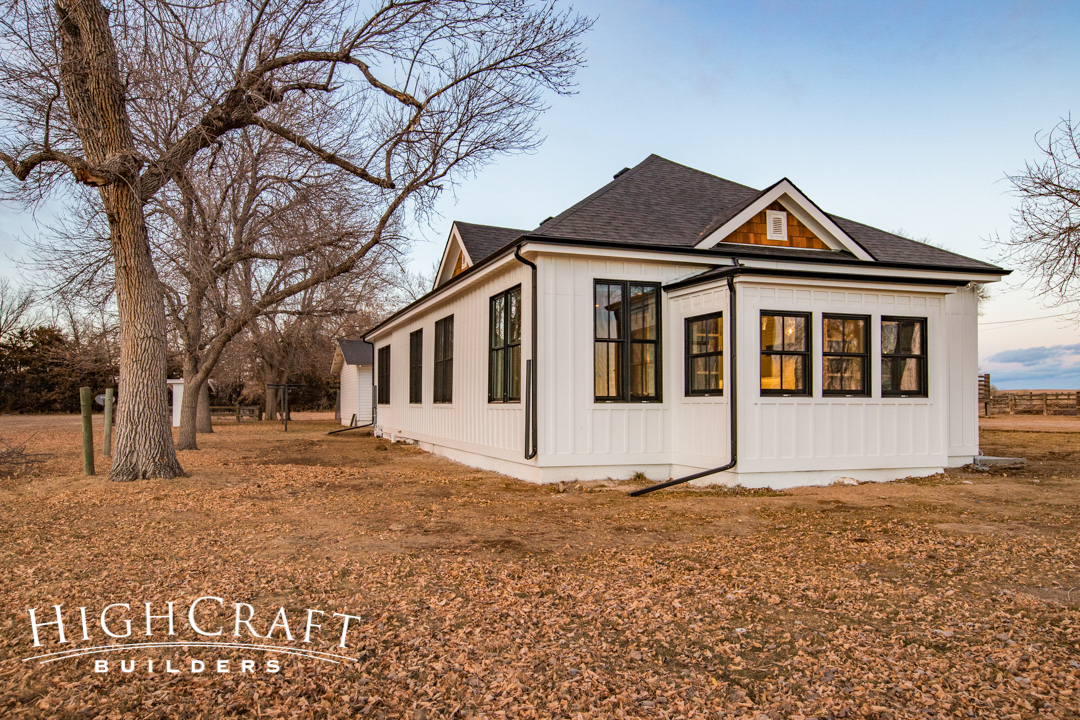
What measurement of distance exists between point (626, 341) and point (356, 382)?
21.0 m

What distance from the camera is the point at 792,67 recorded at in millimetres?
10938

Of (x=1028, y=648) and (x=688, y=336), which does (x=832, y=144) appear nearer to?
(x=688, y=336)

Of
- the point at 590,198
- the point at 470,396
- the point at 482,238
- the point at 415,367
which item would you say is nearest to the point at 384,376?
the point at 415,367

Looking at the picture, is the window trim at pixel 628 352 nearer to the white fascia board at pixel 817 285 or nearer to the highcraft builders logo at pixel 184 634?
the white fascia board at pixel 817 285

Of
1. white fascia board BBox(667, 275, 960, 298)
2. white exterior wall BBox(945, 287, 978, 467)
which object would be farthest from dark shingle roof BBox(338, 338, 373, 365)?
white exterior wall BBox(945, 287, 978, 467)

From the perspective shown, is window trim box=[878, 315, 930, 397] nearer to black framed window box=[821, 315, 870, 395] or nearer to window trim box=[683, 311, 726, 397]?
black framed window box=[821, 315, 870, 395]

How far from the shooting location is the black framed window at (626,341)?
948 cm

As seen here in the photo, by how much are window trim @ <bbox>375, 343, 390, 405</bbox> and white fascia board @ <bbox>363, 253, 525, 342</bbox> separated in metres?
0.54

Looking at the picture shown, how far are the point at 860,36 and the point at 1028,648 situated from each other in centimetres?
1057

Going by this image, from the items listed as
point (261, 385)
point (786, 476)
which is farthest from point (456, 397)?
point (261, 385)

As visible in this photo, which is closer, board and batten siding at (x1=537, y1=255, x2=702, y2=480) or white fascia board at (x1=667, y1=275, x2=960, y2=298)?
white fascia board at (x1=667, y1=275, x2=960, y2=298)

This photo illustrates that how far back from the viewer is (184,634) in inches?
138

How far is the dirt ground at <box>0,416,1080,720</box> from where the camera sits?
288cm

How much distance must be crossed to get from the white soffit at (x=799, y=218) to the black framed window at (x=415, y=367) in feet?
26.0
